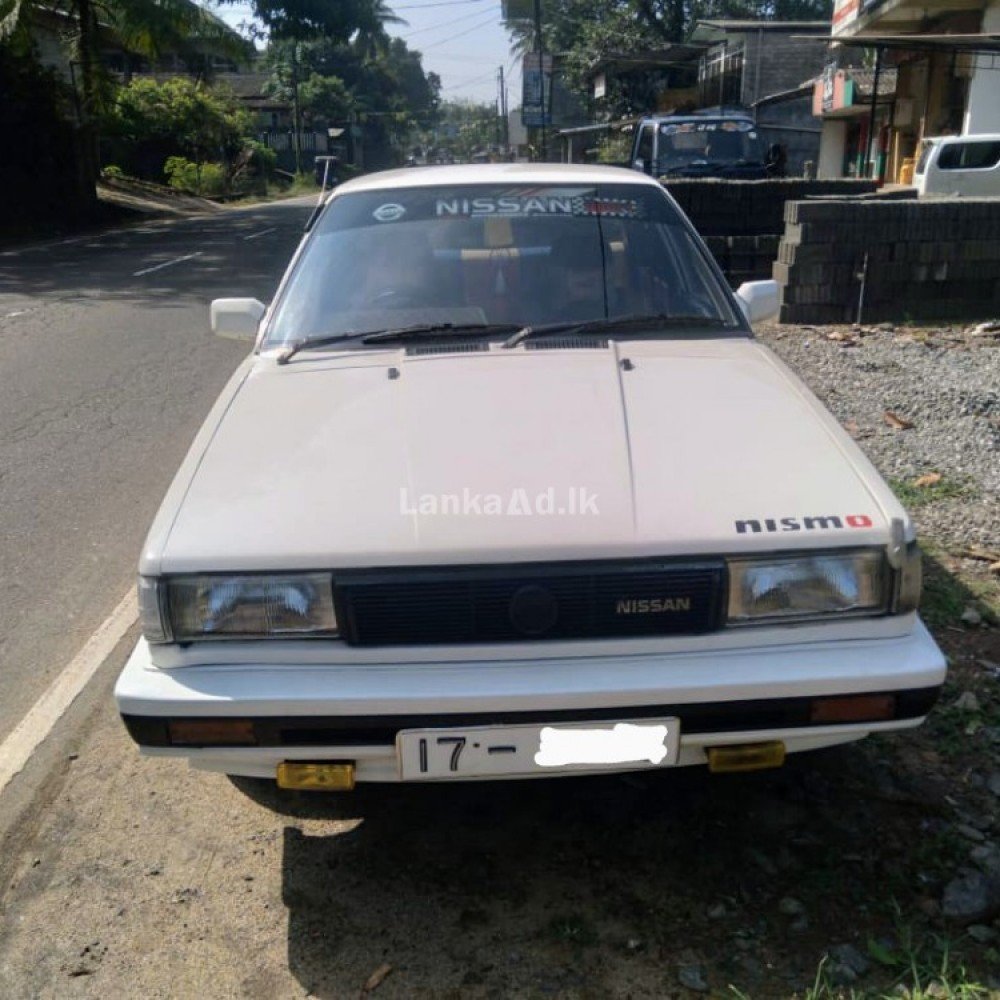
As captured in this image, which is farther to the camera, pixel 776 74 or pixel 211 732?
pixel 776 74

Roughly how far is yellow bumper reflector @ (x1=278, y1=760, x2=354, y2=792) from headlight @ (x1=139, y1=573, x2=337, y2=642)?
30cm

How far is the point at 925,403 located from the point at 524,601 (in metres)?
5.35

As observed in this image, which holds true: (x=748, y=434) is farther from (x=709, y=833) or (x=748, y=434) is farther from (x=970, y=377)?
(x=970, y=377)

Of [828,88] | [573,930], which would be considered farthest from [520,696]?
[828,88]

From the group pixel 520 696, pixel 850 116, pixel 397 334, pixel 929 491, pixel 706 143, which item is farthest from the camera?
pixel 850 116

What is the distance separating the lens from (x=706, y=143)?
15914 millimetres

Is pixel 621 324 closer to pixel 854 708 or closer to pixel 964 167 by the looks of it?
A: pixel 854 708

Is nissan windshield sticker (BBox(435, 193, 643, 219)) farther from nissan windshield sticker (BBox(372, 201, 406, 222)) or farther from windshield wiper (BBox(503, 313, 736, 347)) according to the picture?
windshield wiper (BBox(503, 313, 736, 347))

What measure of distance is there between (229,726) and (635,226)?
7.99 ft

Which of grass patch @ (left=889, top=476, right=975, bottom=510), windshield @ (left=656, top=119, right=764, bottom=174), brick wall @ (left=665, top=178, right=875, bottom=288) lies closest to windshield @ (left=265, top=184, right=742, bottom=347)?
grass patch @ (left=889, top=476, right=975, bottom=510)

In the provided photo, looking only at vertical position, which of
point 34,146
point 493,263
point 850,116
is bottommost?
point 850,116

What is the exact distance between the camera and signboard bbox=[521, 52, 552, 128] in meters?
47.0

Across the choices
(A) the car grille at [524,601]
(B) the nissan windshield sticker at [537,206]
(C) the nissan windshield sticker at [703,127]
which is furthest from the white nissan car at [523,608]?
(C) the nissan windshield sticker at [703,127]

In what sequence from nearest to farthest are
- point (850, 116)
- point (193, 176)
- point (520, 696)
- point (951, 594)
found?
1. point (520, 696)
2. point (951, 594)
3. point (850, 116)
4. point (193, 176)
